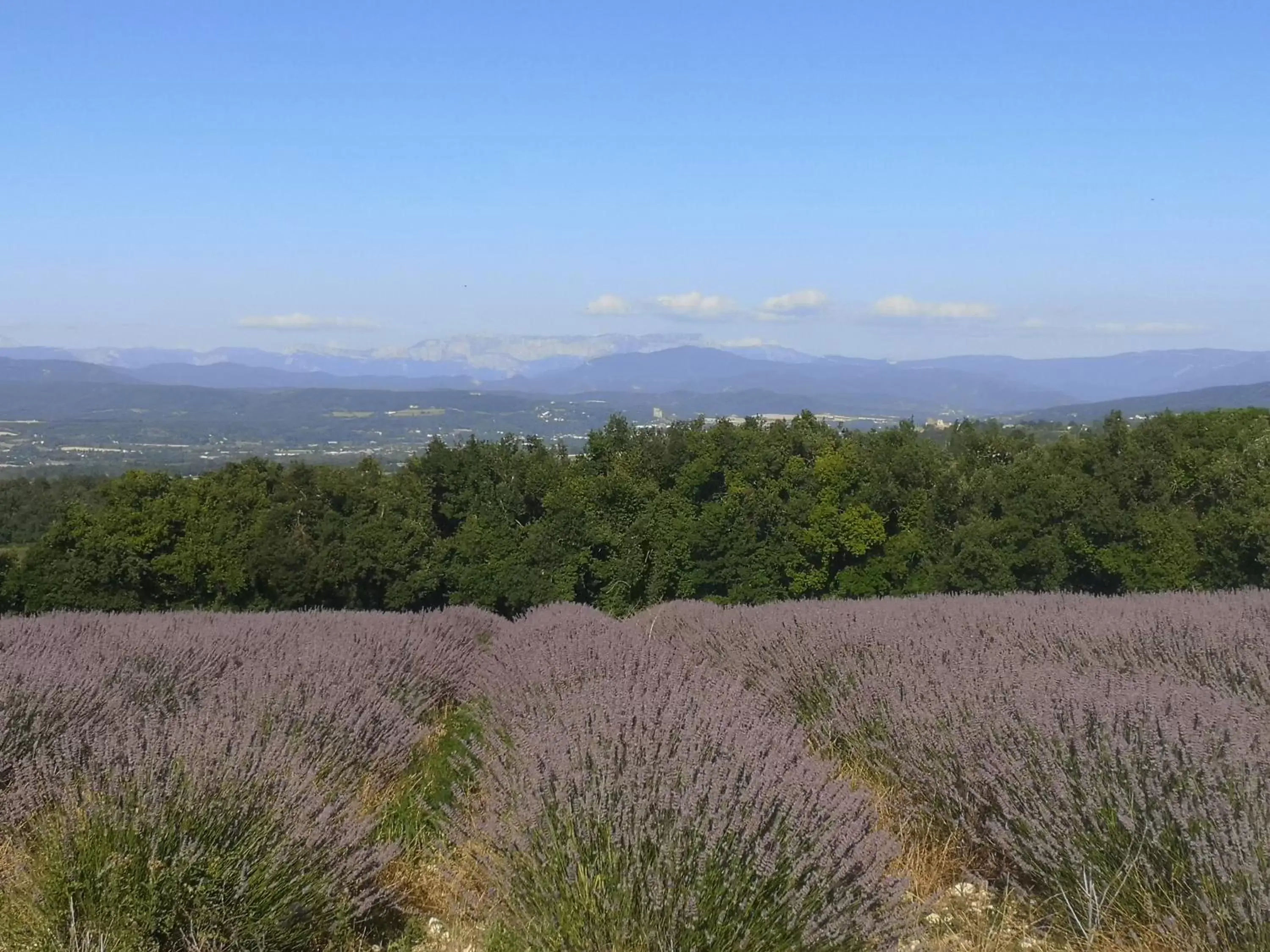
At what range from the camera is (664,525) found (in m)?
23.9

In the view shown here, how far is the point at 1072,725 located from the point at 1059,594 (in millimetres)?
5619

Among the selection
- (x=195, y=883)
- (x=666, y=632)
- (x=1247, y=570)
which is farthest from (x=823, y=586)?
(x=195, y=883)

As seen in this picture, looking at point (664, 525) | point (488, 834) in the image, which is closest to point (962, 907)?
point (488, 834)

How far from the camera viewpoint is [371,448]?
471ft

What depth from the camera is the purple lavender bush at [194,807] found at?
2.39m

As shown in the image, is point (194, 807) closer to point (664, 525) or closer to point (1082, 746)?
point (1082, 746)

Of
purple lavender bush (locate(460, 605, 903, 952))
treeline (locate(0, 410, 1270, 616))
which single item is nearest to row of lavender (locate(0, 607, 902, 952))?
purple lavender bush (locate(460, 605, 903, 952))

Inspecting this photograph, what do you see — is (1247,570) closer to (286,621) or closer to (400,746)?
(286,621)

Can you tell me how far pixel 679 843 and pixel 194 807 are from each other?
1219mm

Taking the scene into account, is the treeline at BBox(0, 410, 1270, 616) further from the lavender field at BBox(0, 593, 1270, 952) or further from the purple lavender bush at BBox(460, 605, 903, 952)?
the purple lavender bush at BBox(460, 605, 903, 952)

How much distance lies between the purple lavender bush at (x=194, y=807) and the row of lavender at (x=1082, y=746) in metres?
1.70

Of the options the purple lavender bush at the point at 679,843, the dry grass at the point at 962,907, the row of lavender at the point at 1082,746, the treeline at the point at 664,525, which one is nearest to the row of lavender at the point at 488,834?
the purple lavender bush at the point at 679,843

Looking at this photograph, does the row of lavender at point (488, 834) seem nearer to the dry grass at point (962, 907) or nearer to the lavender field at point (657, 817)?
the lavender field at point (657, 817)

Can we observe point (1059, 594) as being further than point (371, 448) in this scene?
No
